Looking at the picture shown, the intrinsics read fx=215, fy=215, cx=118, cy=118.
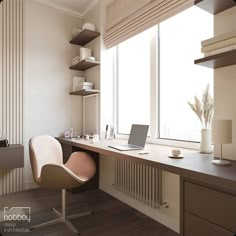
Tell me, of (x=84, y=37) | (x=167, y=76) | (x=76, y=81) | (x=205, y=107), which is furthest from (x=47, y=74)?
(x=205, y=107)

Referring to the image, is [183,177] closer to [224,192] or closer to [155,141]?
[224,192]

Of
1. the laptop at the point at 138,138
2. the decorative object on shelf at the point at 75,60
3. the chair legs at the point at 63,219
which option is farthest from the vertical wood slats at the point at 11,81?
the laptop at the point at 138,138

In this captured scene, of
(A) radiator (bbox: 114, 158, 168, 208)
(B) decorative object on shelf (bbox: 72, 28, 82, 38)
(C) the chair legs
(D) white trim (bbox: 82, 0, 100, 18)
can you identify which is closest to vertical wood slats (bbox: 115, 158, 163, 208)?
(A) radiator (bbox: 114, 158, 168, 208)

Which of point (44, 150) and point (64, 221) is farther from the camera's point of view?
point (44, 150)

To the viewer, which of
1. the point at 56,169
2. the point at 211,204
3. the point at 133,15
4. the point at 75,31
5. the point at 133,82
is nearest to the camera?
the point at 211,204

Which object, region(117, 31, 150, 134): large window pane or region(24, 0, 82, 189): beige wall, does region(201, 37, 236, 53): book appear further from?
region(24, 0, 82, 189): beige wall

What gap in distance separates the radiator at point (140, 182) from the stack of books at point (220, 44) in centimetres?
110

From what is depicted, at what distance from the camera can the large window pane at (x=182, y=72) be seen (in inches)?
79.5

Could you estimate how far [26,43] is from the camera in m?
3.14

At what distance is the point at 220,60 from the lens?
1.42 metres

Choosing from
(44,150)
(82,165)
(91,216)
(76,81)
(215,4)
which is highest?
(215,4)

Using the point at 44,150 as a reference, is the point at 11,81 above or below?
above

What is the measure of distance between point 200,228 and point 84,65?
8.98ft

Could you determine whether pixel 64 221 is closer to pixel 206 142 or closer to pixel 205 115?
pixel 206 142
